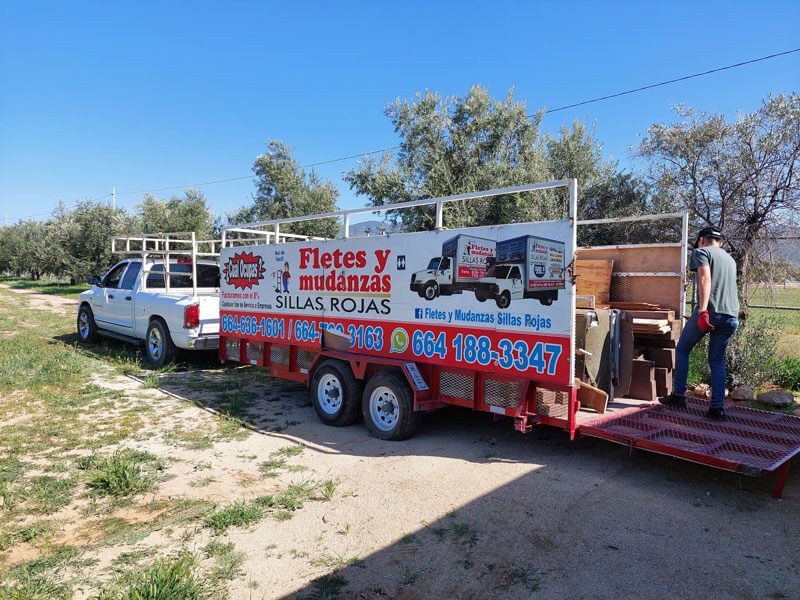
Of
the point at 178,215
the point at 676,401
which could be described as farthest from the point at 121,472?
the point at 178,215

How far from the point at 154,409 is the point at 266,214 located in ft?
55.8

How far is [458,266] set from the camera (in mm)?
5285

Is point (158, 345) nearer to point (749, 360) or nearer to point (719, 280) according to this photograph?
point (719, 280)

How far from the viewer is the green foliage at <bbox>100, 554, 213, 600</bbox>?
2.96 m

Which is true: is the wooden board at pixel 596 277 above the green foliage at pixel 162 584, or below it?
above

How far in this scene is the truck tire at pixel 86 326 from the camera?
1266 cm

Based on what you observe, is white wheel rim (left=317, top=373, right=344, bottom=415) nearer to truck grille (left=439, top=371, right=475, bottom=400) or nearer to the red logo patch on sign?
truck grille (left=439, top=371, right=475, bottom=400)

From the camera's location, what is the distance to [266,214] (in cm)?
2327

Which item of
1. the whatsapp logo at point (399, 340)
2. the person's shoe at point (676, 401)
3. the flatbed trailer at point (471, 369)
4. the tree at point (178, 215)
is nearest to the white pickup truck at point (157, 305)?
the flatbed trailer at point (471, 369)

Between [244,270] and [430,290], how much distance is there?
3.39 metres

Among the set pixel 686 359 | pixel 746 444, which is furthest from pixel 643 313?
pixel 746 444

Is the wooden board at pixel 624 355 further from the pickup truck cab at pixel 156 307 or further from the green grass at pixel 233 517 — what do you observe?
the pickup truck cab at pixel 156 307

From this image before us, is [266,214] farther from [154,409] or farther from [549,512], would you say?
[549,512]

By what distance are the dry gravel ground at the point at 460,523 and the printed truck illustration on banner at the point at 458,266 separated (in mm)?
1679
